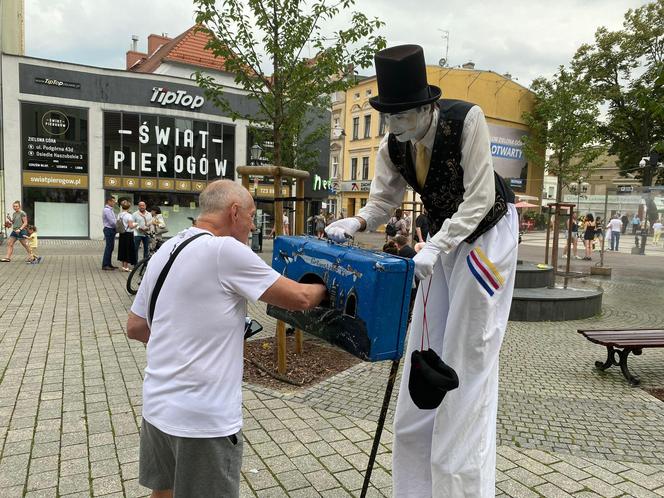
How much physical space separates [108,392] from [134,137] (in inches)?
824

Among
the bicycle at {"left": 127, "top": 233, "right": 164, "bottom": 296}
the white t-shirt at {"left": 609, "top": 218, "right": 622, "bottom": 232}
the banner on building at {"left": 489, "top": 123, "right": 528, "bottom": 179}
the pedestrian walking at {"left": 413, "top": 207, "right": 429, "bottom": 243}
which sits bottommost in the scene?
the bicycle at {"left": 127, "top": 233, "right": 164, "bottom": 296}

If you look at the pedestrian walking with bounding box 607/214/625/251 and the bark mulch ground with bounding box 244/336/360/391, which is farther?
the pedestrian walking with bounding box 607/214/625/251

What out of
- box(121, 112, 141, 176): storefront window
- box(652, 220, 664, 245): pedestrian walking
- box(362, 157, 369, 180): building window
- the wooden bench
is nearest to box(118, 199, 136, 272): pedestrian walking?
the wooden bench

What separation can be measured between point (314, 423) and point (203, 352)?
6.99 ft

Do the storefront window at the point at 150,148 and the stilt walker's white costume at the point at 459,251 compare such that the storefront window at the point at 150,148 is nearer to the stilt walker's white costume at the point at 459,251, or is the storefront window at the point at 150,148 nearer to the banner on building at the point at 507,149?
the stilt walker's white costume at the point at 459,251

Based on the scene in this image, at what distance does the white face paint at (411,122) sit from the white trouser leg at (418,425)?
0.60 m

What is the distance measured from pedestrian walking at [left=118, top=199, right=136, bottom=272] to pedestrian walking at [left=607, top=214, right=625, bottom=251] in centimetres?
1713

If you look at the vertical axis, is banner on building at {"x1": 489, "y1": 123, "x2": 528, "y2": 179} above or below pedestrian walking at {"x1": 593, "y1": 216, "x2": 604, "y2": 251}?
above

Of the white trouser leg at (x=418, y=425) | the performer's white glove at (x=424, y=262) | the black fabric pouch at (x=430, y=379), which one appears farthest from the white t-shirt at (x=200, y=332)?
the white trouser leg at (x=418, y=425)

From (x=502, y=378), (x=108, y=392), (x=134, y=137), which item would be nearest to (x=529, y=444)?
(x=502, y=378)

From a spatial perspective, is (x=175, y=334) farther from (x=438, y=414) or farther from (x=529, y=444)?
(x=529, y=444)

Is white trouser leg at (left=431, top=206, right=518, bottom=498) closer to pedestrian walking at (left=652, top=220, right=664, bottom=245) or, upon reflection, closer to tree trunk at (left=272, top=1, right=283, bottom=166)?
tree trunk at (left=272, top=1, right=283, bottom=166)

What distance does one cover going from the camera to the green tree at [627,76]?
31.4m

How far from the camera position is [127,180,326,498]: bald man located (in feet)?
6.09
